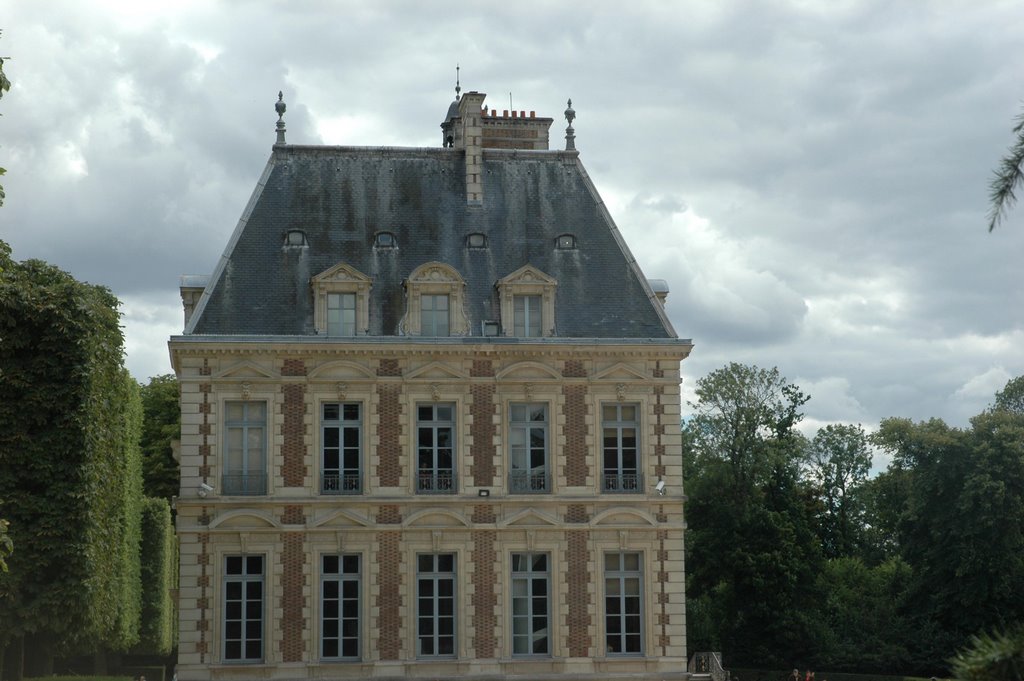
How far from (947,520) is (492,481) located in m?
17.9

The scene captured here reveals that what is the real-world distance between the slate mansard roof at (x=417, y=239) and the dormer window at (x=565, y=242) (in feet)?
0.31

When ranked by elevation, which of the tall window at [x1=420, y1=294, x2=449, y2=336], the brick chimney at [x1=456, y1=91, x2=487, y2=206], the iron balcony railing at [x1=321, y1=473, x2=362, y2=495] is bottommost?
the iron balcony railing at [x1=321, y1=473, x2=362, y2=495]

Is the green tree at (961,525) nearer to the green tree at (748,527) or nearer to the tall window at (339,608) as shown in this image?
the green tree at (748,527)

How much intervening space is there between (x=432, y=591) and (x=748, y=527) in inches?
647

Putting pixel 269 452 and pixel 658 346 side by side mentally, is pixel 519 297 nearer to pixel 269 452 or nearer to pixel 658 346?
pixel 658 346

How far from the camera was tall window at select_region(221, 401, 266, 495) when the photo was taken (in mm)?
30141

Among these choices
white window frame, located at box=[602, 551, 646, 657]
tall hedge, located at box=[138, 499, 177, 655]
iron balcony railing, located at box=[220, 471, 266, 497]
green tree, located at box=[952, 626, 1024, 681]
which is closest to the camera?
green tree, located at box=[952, 626, 1024, 681]

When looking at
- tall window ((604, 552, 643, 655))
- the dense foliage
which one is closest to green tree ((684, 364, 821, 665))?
the dense foliage

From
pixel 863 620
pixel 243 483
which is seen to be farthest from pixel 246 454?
pixel 863 620

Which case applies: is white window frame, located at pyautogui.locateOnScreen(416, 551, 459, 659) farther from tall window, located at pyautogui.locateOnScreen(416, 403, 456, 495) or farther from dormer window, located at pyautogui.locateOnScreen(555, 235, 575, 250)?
dormer window, located at pyautogui.locateOnScreen(555, 235, 575, 250)

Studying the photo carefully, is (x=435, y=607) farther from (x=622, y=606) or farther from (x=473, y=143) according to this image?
(x=473, y=143)

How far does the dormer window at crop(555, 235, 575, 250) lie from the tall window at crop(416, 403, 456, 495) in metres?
4.54

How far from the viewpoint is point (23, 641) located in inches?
1132

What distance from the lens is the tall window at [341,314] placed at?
31.0 metres
